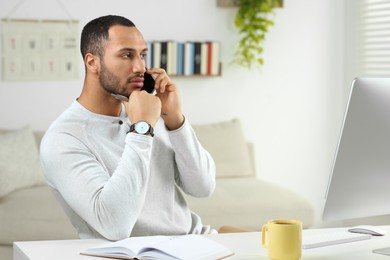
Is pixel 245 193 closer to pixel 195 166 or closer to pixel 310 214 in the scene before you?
pixel 310 214

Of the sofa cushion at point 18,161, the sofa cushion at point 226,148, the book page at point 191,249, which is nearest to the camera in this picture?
the book page at point 191,249

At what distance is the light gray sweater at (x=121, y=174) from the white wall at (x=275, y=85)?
2734 mm

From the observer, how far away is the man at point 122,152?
228 cm

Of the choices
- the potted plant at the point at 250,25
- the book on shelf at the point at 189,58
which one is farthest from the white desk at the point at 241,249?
the potted plant at the point at 250,25

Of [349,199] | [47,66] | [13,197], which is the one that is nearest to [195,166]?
[349,199]

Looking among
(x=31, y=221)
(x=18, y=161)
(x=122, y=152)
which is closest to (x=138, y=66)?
(x=122, y=152)

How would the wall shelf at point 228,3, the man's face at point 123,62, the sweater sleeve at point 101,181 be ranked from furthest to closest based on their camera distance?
the wall shelf at point 228,3 < the man's face at point 123,62 < the sweater sleeve at point 101,181

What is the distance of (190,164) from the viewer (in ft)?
8.34

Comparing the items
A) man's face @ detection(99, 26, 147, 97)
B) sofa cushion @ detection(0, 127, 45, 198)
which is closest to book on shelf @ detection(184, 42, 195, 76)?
sofa cushion @ detection(0, 127, 45, 198)

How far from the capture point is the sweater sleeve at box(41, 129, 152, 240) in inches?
88.7

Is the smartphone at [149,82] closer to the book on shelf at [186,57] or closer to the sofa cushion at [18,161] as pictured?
the sofa cushion at [18,161]

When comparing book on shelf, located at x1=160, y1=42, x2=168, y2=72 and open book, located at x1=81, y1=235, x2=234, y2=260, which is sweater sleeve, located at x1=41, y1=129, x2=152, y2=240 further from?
book on shelf, located at x1=160, y1=42, x2=168, y2=72

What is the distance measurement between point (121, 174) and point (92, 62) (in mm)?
445

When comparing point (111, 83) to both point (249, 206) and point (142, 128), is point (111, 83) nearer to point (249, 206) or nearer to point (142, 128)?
point (142, 128)
